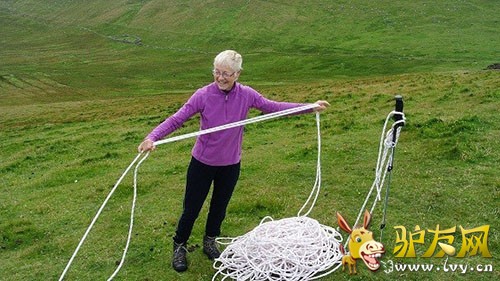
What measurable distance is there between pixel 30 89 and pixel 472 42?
68141 millimetres

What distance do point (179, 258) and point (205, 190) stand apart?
1.30 m

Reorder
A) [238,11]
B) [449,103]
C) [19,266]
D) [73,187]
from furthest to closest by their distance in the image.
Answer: [238,11] → [449,103] → [73,187] → [19,266]

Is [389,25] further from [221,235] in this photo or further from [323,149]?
[221,235]

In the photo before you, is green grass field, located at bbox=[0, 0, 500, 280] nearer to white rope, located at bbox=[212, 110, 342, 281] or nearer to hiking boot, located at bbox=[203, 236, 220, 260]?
hiking boot, located at bbox=[203, 236, 220, 260]

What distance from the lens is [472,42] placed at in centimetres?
7669

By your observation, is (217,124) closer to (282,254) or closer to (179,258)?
(282,254)

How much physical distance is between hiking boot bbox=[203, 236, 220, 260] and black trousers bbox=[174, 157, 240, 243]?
0.22 metres

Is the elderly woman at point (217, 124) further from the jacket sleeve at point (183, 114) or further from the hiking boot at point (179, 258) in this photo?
the hiking boot at point (179, 258)

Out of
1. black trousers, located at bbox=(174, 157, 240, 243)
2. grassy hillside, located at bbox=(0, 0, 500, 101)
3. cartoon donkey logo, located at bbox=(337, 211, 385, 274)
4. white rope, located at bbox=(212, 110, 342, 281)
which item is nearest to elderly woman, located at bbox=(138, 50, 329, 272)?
black trousers, located at bbox=(174, 157, 240, 243)

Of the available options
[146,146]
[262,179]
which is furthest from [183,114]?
[262,179]

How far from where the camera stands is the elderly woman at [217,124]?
652 centimetres

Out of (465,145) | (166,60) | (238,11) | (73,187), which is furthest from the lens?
(238,11)

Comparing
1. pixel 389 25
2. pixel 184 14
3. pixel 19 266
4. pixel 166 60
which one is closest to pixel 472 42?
pixel 389 25

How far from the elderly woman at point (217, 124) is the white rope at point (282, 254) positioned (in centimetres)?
87
